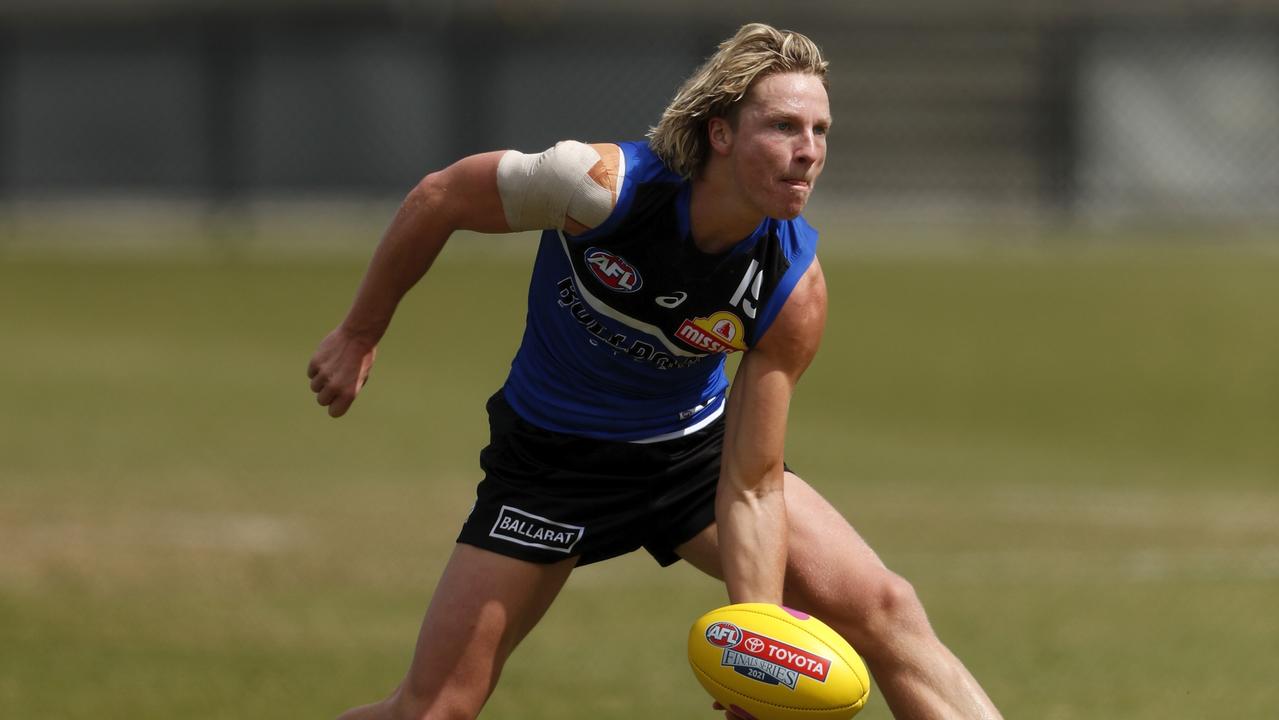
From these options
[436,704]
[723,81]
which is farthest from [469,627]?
[723,81]

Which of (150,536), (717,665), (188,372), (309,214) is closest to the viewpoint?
(717,665)

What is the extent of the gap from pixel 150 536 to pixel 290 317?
9.44m

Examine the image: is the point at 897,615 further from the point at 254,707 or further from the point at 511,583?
the point at 254,707

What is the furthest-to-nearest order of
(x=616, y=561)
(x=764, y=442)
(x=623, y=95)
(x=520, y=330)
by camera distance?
(x=623, y=95), (x=520, y=330), (x=616, y=561), (x=764, y=442)

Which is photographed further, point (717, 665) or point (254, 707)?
point (254, 707)

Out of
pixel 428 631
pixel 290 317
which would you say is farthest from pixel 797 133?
pixel 290 317

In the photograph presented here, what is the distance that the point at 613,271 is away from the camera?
556 centimetres

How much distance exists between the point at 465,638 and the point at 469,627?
1.4 inches

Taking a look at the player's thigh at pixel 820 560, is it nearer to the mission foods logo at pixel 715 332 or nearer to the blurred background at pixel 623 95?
the mission foods logo at pixel 715 332

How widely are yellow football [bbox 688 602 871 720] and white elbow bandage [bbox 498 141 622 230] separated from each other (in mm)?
1252

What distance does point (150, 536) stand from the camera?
38.1 feet

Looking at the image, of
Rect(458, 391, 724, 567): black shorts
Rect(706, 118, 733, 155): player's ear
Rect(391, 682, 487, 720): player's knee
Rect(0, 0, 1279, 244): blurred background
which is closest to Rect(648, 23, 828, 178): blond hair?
Rect(706, 118, 733, 155): player's ear

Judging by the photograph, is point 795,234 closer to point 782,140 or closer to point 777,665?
point 782,140

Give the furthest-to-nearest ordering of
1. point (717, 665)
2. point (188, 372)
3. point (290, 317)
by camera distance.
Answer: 1. point (290, 317)
2. point (188, 372)
3. point (717, 665)
